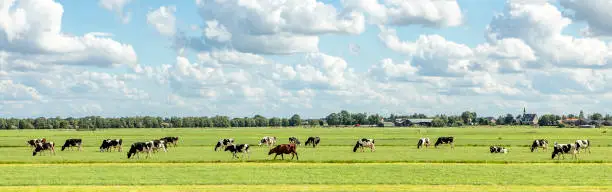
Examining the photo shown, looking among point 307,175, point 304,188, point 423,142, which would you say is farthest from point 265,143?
point 304,188

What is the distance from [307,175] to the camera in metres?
34.5

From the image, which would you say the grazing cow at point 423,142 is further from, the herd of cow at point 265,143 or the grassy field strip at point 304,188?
the grassy field strip at point 304,188

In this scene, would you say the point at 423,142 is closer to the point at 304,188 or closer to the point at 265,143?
the point at 265,143

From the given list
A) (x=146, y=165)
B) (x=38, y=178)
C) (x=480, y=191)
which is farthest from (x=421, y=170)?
(x=38, y=178)

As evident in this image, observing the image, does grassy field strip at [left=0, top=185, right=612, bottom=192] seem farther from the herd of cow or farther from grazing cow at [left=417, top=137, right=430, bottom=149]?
grazing cow at [left=417, top=137, right=430, bottom=149]

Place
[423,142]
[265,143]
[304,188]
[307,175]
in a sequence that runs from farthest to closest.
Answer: [265,143], [423,142], [307,175], [304,188]

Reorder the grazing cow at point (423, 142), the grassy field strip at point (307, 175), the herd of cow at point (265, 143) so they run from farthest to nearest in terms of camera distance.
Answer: the grazing cow at point (423, 142)
the herd of cow at point (265, 143)
the grassy field strip at point (307, 175)

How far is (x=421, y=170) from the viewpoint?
122 ft

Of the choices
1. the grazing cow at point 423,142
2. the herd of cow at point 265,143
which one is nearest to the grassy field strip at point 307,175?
the herd of cow at point 265,143

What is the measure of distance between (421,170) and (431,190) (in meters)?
9.48

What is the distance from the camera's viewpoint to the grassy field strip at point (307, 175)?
31188 millimetres

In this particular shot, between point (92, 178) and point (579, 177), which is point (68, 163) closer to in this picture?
point (92, 178)

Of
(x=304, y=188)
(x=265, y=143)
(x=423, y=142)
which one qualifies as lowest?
(x=304, y=188)

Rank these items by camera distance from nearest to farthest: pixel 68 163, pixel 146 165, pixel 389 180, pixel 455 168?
pixel 389 180, pixel 455 168, pixel 146 165, pixel 68 163
